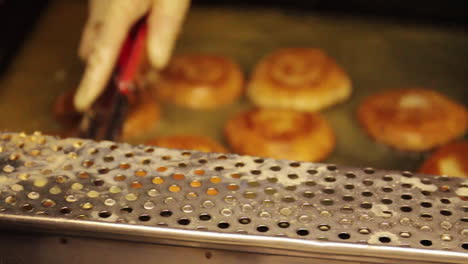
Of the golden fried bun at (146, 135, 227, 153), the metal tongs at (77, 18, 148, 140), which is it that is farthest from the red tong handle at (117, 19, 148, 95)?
the golden fried bun at (146, 135, 227, 153)

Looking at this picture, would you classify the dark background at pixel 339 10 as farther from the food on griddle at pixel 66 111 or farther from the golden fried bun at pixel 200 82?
the golden fried bun at pixel 200 82

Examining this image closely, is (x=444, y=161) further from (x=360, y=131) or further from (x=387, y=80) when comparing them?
(x=387, y=80)

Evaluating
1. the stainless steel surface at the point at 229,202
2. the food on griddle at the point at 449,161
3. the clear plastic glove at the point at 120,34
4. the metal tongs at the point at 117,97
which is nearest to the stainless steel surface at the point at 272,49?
the food on griddle at the point at 449,161

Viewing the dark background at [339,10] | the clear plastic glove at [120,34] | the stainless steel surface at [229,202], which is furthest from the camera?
the dark background at [339,10]

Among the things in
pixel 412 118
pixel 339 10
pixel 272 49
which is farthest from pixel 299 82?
pixel 339 10

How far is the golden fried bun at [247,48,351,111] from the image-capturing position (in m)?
2.54

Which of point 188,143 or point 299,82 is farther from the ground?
point 299,82

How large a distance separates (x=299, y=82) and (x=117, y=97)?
1.06m

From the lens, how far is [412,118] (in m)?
2.39

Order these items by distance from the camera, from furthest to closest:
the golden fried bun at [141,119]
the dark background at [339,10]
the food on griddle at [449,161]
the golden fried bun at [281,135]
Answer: the dark background at [339,10]
the golden fried bun at [141,119]
the golden fried bun at [281,135]
the food on griddle at [449,161]

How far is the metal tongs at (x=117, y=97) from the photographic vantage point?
1.73 metres

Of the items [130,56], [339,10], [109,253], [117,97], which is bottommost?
[109,253]

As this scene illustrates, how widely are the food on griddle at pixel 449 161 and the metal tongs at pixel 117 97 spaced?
1.08 meters

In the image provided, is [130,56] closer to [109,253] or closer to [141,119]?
[141,119]
